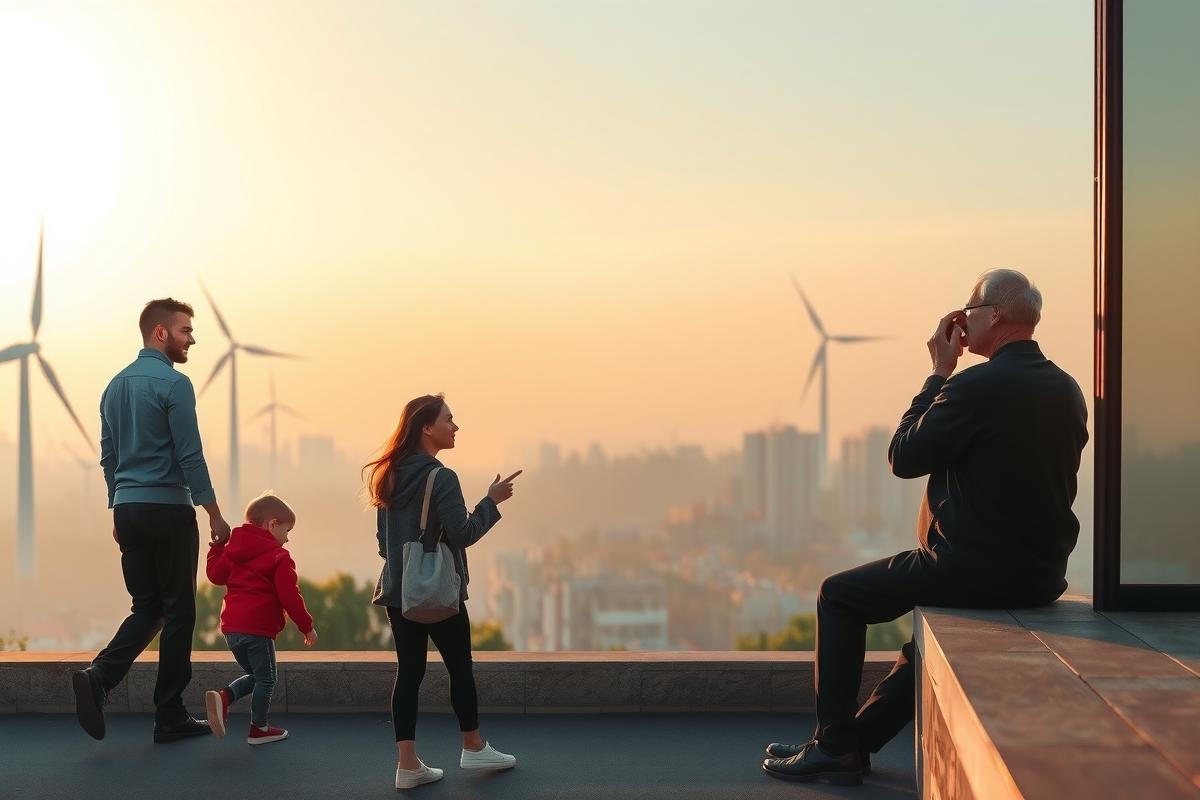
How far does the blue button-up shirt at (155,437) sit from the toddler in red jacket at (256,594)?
238 mm

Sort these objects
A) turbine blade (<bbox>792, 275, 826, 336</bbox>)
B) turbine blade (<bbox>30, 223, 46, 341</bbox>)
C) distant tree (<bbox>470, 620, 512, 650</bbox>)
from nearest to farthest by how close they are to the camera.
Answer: turbine blade (<bbox>792, 275, 826, 336</bbox>)
turbine blade (<bbox>30, 223, 46, 341</bbox>)
distant tree (<bbox>470, 620, 512, 650</bbox>)

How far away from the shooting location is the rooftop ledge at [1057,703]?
2730 mm

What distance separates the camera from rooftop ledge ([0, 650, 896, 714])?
261 inches

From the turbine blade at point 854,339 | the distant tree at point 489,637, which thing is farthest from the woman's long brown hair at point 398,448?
the distant tree at point 489,637

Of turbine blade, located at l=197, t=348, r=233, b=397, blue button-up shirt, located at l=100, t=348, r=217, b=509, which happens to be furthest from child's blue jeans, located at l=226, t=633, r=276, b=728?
turbine blade, located at l=197, t=348, r=233, b=397

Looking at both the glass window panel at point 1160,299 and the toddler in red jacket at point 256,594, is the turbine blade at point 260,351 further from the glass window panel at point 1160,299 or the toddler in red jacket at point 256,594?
the glass window panel at point 1160,299

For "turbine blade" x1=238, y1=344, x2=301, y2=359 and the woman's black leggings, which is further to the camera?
"turbine blade" x1=238, y1=344, x2=301, y2=359

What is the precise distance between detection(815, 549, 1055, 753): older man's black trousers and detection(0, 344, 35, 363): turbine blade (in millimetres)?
22934

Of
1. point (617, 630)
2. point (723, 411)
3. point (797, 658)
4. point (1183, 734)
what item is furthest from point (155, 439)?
point (723, 411)

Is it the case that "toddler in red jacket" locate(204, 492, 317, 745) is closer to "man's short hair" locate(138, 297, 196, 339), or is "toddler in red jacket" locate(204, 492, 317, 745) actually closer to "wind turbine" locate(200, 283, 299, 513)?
"man's short hair" locate(138, 297, 196, 339)

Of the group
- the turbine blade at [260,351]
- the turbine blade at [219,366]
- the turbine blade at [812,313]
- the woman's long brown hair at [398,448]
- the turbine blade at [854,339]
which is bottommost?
the woman's long brown hair at [398,448]

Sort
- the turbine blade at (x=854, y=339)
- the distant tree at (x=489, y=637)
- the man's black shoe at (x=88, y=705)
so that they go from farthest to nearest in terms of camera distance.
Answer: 1. the distant tree at (x=489, y=637)
2. the turbine blade at (x=854, y=339)
3. the man's black shoe at (x=88, y=705)

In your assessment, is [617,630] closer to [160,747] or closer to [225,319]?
[225,319]

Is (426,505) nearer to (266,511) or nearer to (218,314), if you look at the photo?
(266,511)
